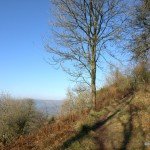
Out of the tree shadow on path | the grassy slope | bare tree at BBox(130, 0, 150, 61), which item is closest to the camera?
the grassy slope

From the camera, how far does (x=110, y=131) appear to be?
40.7 ft

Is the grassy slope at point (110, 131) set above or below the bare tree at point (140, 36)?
below

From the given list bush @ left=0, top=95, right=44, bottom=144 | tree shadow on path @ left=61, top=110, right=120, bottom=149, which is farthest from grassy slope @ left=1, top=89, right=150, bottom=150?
bush @ left=0, top=95, right=44, bottom=144

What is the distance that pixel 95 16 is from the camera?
17016mm

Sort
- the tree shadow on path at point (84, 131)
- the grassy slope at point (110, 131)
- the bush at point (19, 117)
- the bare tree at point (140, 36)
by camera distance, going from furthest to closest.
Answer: the bush at point (19, 117)
the bare tree at point (140, 36)
the tree shadow on path at point (84, 131)
the grassy slope at point (110, 131)

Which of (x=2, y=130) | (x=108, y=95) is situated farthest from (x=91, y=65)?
(x=2, y=130)

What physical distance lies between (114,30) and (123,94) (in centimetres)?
506

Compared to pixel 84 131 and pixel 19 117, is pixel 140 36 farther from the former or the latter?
pixel 19 117

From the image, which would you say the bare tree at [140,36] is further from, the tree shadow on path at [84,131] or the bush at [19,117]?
the bush at [19,117]

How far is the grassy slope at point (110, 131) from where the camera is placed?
1087cm

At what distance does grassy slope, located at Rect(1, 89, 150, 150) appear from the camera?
1087cm

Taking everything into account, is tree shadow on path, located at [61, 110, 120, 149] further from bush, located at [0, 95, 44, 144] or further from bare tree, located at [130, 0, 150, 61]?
bush, located at [0, 95, 44, 144]

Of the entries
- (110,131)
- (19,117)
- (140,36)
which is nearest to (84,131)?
(110,131)

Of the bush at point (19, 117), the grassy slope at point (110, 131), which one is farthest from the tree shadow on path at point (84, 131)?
the bush at point (19, 117)
